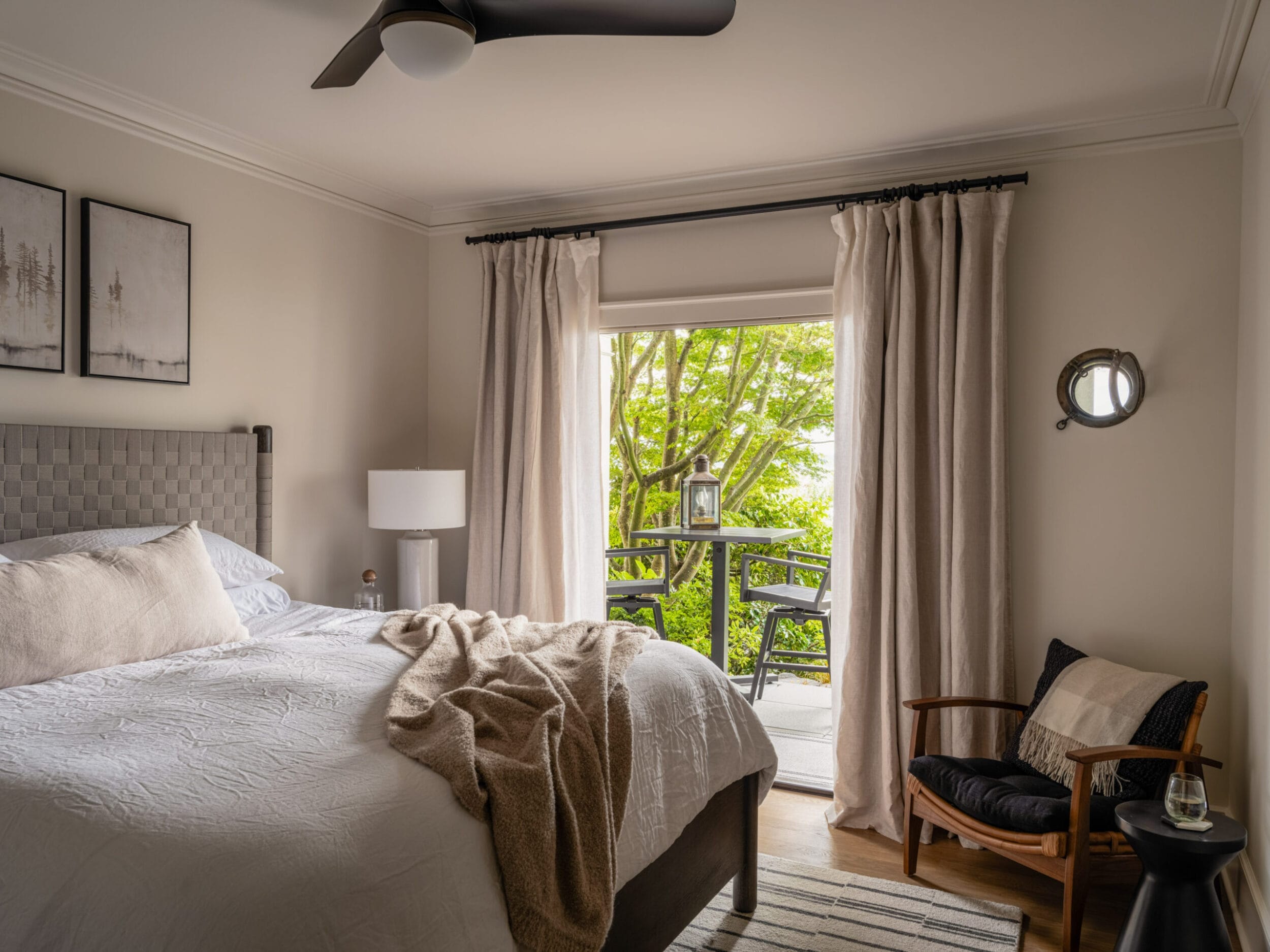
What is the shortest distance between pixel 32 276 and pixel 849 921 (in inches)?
128

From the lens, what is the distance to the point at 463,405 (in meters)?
4.57

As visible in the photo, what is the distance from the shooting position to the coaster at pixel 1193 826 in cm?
225

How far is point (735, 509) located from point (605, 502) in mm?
2528

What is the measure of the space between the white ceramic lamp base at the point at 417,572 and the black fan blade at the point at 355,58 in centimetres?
207

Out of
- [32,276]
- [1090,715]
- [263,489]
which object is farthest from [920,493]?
[32,276]

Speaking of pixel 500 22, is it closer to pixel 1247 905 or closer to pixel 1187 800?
pixel 1187 800

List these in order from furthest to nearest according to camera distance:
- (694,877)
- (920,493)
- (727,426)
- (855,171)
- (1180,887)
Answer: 1. (727,426)
2. (855,171)
3. (920,493)
4. (694,877)
5. (1180,887)

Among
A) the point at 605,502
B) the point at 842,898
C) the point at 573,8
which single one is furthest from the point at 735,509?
the point at 573,8

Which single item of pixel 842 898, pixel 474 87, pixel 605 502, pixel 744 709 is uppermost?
pixel 474 87

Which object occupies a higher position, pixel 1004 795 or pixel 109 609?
pixel 109 609

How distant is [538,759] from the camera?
68.2 inches

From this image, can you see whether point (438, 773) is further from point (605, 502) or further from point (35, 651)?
point (605, 502)

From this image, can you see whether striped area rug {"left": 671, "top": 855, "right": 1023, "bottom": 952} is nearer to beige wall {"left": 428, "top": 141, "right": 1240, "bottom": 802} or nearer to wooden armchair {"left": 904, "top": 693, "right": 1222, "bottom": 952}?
wooden armchair {"left": 904, "top": 693, "right": 1222, "bottom": 952}

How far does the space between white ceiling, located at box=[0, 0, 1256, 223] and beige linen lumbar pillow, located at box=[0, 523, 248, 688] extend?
1.49 meters
